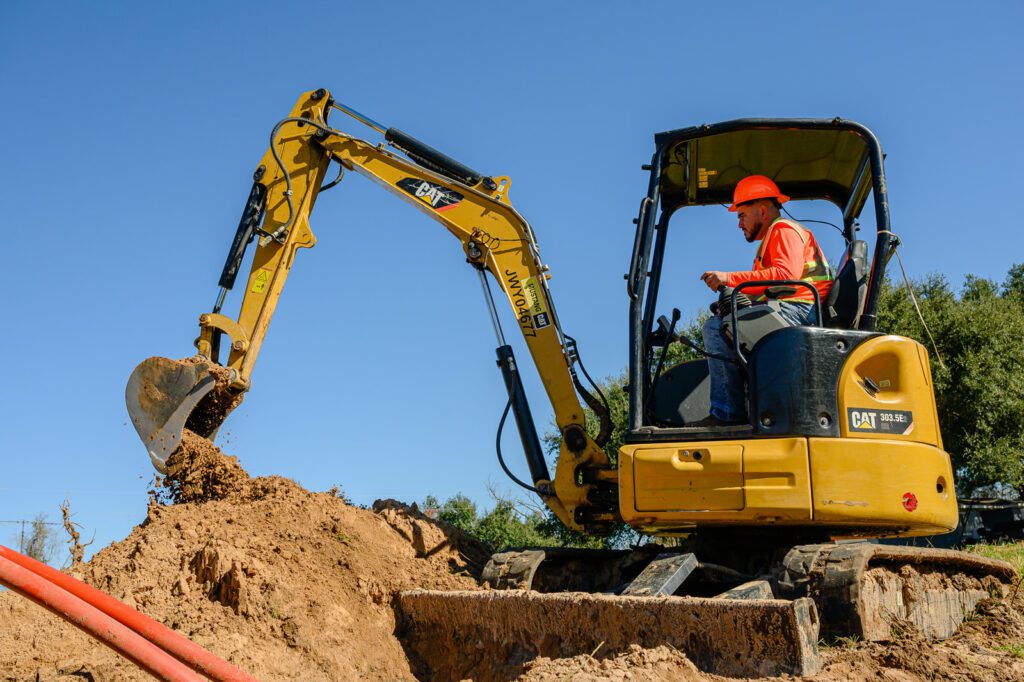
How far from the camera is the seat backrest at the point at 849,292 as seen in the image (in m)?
6.04

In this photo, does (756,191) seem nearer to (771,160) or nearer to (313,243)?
(771,160)

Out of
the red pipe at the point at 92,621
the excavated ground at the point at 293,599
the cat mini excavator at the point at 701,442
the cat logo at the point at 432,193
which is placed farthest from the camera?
the cat logo at the point at 432,193

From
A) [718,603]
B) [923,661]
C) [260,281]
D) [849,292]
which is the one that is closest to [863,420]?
[849,292]

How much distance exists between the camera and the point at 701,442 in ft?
19.5

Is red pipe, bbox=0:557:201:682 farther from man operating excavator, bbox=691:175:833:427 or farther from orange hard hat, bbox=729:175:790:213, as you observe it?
orange hard hat, bbox=729:175:790:213

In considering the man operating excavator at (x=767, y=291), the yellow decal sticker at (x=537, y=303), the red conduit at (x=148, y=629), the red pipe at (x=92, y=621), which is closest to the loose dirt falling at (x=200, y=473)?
the yellow decal sticker at (x=537, y=303)

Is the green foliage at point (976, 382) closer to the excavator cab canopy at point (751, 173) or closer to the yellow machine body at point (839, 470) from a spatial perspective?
the excavator cab canopy at point (751, 173)

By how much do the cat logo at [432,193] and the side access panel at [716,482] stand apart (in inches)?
115

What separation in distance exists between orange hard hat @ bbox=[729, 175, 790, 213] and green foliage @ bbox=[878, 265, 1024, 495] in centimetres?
1688

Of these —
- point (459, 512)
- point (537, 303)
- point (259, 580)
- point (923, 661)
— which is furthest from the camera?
point (459, 512)

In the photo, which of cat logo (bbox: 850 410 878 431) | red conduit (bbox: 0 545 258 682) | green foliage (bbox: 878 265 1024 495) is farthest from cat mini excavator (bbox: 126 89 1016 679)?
green foliage (bbox: 878 265 1024 495)

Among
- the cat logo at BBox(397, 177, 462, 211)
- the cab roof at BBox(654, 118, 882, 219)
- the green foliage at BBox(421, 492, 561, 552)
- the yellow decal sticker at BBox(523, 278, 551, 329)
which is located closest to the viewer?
the cab roof at BBox(654, 118, 882, 219)

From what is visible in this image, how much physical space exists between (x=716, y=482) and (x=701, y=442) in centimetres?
26

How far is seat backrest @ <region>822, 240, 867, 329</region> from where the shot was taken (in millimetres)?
6039
